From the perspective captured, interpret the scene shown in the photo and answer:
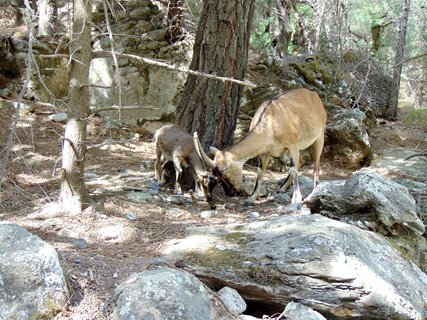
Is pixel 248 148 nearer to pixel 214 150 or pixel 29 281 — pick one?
pixel 214 150

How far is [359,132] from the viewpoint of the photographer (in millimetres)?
11320

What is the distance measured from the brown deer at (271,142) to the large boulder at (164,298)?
3145mm

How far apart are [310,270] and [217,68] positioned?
4.05m

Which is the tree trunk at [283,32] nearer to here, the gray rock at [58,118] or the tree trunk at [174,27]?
the tree trunk at [174,27]

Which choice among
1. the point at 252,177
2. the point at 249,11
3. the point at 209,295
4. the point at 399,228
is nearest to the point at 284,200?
the point at 252,177

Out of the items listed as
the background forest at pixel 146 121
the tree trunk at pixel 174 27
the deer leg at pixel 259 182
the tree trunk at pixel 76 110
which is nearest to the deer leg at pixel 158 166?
the background forest at pixel 146 121

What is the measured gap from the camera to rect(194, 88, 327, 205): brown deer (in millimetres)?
7477

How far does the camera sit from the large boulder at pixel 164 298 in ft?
12.2

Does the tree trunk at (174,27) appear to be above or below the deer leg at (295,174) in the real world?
above

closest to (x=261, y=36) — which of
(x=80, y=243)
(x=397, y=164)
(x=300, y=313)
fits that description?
(x=397, y=164)

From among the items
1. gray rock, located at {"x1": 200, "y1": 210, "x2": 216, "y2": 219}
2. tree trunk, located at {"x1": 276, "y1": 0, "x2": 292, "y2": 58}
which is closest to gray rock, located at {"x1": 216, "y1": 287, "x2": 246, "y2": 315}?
gray rock, located at {"x1": 200, "y1": 210, "x2": 216, "y2": 219}

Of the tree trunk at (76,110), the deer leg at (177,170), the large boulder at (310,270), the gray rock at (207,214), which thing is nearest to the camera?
the large boulder at (310,270)

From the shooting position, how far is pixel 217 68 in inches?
302

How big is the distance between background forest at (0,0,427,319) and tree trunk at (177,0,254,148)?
0.02m
